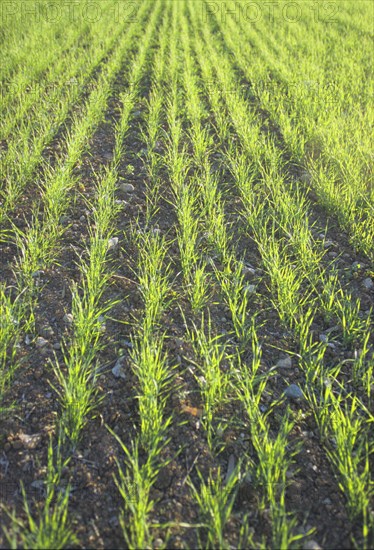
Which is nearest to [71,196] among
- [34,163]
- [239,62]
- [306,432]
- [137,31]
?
[34,163]

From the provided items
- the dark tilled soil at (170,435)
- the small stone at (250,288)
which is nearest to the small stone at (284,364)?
the dark tilled soil at (170,435)

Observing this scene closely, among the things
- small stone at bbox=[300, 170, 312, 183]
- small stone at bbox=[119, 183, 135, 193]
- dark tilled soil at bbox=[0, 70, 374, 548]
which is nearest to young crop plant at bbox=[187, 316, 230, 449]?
dark tilled soil at bbox=[0, 70, 374, 548]

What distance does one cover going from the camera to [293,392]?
95.3 inches

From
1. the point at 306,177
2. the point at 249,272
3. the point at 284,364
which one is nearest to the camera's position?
the point at 284,364

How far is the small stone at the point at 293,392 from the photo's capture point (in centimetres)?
241

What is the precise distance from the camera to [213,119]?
545 cm

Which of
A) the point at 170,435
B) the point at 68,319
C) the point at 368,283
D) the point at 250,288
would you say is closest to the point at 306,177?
the point at 368,283

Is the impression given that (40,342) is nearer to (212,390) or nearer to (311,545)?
(212,390)

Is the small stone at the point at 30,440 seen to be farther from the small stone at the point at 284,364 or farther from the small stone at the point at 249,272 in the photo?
the small stone at the point at 249,272

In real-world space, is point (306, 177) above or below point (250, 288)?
above

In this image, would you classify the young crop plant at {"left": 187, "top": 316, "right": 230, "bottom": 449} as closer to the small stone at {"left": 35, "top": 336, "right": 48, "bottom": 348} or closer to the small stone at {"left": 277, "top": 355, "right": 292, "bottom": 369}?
the small stone at {"left": 277, "top": 355, "right": 292, "bottom": 369}

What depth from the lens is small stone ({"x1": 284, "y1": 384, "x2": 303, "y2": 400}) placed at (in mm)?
2406

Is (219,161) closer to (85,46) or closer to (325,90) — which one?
(325,90)

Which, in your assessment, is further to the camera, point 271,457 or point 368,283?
point 368,283
